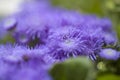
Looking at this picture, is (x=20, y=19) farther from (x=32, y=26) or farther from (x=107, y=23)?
(x=107, y=23)

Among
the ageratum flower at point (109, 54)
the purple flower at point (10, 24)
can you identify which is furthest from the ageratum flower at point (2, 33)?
the ageratum flower at point (109, 54)

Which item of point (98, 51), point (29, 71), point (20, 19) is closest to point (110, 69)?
point (98, 51)

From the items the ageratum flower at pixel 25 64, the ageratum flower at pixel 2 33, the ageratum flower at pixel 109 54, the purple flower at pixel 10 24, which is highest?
the ageratum flower at pixel 25 64

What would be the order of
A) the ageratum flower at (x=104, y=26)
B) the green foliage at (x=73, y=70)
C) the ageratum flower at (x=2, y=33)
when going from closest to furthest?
1. the green foliage at (x=73, y=70)
2. the ageratum flower at (x=104, y=26)
3. the ageratum flower at (x=2, y=33)

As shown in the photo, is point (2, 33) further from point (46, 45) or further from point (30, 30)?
point (46, 45)

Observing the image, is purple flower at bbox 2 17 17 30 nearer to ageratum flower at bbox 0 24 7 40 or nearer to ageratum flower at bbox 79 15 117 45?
ageratum flower at bbox 0 24 7 40

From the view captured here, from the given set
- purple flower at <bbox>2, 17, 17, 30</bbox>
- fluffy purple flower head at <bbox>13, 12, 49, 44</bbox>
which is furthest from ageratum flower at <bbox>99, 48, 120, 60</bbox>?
purple flower at <bbox>2, 17, 17, 30</bbox>

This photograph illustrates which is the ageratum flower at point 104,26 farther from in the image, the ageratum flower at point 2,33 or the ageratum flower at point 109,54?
the ageratum flower at point 2,33
